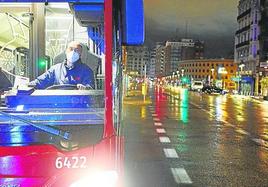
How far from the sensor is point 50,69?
455 cm

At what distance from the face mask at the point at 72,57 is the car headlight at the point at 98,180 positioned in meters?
1.29

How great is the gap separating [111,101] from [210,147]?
10.1 meters

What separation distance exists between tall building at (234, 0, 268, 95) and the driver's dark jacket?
7912 cm

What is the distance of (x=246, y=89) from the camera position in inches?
3969

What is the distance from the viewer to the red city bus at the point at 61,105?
3.57 metres

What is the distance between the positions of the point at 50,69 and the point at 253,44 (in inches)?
3802

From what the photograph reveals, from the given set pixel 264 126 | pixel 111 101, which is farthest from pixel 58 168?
pixel 264 126

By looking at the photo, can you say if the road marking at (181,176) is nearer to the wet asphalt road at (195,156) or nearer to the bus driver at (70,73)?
the wet asphalt road at (195,156)

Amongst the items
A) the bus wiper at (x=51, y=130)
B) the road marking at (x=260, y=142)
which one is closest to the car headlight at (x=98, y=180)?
the bus wiper at (x=51, y=130)

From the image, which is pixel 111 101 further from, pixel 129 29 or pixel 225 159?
pixel 225 159

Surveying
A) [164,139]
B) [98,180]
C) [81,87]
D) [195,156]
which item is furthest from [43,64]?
[164,139]

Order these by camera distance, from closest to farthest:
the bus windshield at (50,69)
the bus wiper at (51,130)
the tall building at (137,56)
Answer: the bus wiper at (51,130), the bus windshield at (50,69), the tall building at (137,56)

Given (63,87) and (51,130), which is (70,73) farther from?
(51,130)

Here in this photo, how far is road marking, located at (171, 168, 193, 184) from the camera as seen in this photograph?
8.83 m
